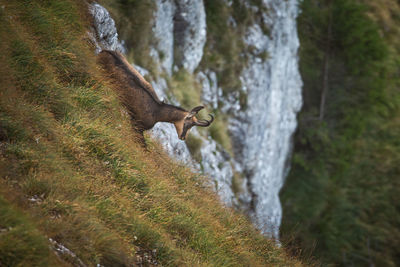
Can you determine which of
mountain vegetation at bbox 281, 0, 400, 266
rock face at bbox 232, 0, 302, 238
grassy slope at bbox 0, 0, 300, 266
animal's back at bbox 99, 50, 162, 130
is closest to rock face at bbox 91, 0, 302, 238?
rock face at bbox 232, 0, 302, 238

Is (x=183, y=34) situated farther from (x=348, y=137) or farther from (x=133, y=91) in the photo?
(x=348, y=137)

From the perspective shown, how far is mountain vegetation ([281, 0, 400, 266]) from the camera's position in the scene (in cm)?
2612

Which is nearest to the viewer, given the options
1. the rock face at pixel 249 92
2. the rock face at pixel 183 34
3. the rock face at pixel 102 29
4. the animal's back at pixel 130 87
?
the animal's back at pixel 130 87

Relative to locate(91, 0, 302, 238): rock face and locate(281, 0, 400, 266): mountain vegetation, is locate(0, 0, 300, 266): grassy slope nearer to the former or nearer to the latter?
locate(91, 0, 302, 238): rock face

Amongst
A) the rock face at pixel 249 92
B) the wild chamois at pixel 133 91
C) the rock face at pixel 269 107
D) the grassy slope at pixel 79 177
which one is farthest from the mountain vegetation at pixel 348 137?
the grassy slope at pixel 79 177

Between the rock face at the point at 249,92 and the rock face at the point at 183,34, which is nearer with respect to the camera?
the rock face at the point at 249,92

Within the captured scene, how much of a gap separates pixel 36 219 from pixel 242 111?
14.4 meters

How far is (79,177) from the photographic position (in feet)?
13.8

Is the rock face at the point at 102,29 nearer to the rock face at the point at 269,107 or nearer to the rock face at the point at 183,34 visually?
the rock face at the point at 183,34

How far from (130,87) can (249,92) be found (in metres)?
11.4

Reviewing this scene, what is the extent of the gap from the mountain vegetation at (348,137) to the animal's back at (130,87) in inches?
787

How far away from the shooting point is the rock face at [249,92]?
12125mm

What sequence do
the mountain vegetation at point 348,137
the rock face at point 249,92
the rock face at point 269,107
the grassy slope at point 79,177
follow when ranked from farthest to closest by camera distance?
the mountain vegetation at point 348,137
the rock face at point 269,107
the rock face at point 249,92
the grassy slope at point 79,177

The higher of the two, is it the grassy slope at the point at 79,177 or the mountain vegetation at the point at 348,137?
the grassy slope at the point at 79,177
